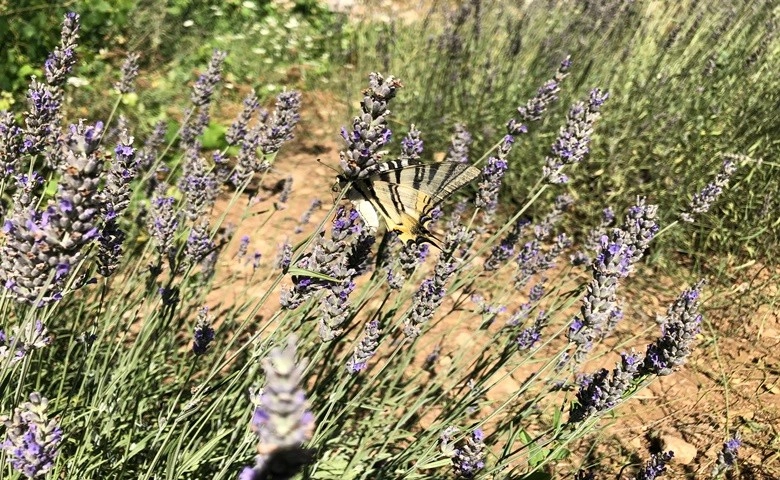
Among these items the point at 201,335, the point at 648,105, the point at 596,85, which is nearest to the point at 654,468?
the point at 201,335

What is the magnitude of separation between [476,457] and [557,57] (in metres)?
Result: 3.87

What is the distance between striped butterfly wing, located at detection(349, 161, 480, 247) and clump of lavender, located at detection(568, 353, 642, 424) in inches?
28.6

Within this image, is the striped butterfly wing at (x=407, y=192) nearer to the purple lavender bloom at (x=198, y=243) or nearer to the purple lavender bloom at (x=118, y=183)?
the purple lavender bloom at (x=198, y=243)

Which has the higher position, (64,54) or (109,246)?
(64,54)

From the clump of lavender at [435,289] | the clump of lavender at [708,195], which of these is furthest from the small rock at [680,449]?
the clump of lavender at [435,289]

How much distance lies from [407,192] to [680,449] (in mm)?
1886

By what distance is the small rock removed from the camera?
9.47 ft

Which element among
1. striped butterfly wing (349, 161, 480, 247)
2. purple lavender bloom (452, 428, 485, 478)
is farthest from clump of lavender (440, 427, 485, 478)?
striped butterfly wing (349, 161, 480, 247)

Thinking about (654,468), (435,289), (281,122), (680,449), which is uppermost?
(281,122)

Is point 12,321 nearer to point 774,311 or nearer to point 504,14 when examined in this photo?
point 774,311

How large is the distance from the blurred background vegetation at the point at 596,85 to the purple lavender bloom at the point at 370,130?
3007 mm

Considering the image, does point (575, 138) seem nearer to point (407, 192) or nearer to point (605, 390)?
point (407, 192)

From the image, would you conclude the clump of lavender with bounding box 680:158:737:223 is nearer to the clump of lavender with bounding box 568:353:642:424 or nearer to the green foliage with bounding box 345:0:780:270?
the clump of lavender with bounding box 568:353:642:424

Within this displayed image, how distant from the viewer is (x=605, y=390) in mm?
1878
